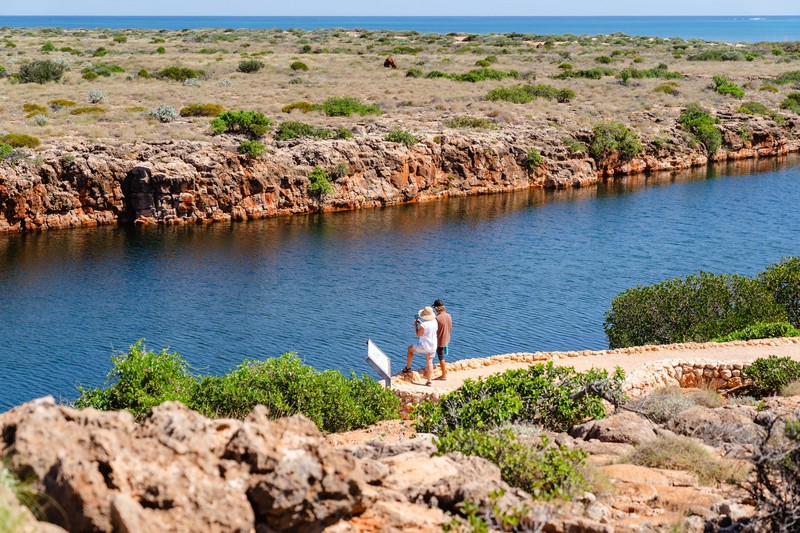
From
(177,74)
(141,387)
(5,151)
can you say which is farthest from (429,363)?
(177,74)

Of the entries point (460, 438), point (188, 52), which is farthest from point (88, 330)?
point (188, 52)

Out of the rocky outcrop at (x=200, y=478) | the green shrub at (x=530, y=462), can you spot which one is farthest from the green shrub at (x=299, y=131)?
the rocky outcrop at (x=200, y=478)

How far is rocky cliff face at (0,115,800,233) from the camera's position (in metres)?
46.2

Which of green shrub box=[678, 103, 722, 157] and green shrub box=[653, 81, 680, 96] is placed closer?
green shrub box=[678, 103, 722, 157]

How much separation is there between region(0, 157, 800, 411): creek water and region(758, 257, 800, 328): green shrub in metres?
5.14

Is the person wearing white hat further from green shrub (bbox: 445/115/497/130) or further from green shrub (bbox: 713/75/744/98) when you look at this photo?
green shrub (bbox: 713/75/744/98)


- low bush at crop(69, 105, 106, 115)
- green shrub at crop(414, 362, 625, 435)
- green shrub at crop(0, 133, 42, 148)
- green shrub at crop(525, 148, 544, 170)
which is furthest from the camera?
green shrub at crop(525, 148, 544, 170)

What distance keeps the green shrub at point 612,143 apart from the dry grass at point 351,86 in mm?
1768

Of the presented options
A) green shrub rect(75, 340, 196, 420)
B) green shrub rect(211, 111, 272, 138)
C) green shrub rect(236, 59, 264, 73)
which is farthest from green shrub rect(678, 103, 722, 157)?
green shrub rect(75, 340, 196, 420)

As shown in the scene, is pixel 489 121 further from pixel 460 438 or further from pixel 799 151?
pixel 460 438

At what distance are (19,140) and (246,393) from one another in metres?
35.6

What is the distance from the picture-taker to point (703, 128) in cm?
6806

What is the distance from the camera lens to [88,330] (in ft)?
95.3

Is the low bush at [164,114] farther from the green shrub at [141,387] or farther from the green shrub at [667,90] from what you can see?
the green shrub at [667,90]
